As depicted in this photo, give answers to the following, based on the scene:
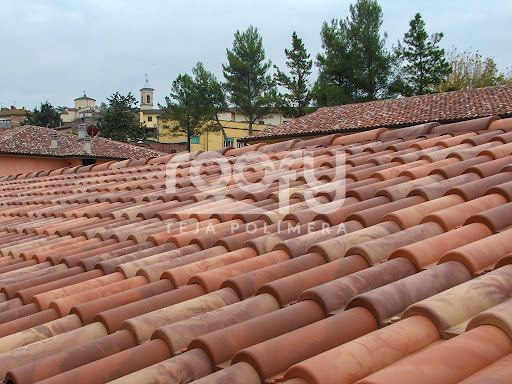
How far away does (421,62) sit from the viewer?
127ft

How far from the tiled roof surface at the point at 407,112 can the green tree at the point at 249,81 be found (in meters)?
17.6

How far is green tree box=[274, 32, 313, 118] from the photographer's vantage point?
139ft

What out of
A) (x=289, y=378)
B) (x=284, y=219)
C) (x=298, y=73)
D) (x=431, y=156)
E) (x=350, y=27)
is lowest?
(x=289, y=378)

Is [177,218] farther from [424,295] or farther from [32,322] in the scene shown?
[424,295]

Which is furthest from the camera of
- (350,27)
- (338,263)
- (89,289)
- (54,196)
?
(350,27)

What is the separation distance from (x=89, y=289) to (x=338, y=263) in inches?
57.9

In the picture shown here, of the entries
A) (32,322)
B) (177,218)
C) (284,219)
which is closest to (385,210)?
(284,219)

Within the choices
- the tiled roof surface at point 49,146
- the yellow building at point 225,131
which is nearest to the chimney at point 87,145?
the tiled roof surface at point 49,146

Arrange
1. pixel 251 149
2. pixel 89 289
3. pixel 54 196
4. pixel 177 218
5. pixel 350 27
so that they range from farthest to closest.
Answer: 1. pixel 350 27
2. pixel 251 149
3. pixel 54 196
4. pixel 177 218
5. pixel 89 289

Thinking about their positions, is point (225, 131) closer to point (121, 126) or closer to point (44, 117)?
point (121, 126)

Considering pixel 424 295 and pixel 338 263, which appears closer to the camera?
pixel 424 295

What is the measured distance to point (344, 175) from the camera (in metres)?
4.71

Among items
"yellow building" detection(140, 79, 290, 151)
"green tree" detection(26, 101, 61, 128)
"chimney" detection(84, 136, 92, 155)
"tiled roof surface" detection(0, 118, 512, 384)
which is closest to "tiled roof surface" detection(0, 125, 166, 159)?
"chimney" detection(84, 136, 92, 155)

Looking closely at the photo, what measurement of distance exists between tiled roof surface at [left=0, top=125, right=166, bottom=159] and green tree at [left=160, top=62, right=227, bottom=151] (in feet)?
44.6
